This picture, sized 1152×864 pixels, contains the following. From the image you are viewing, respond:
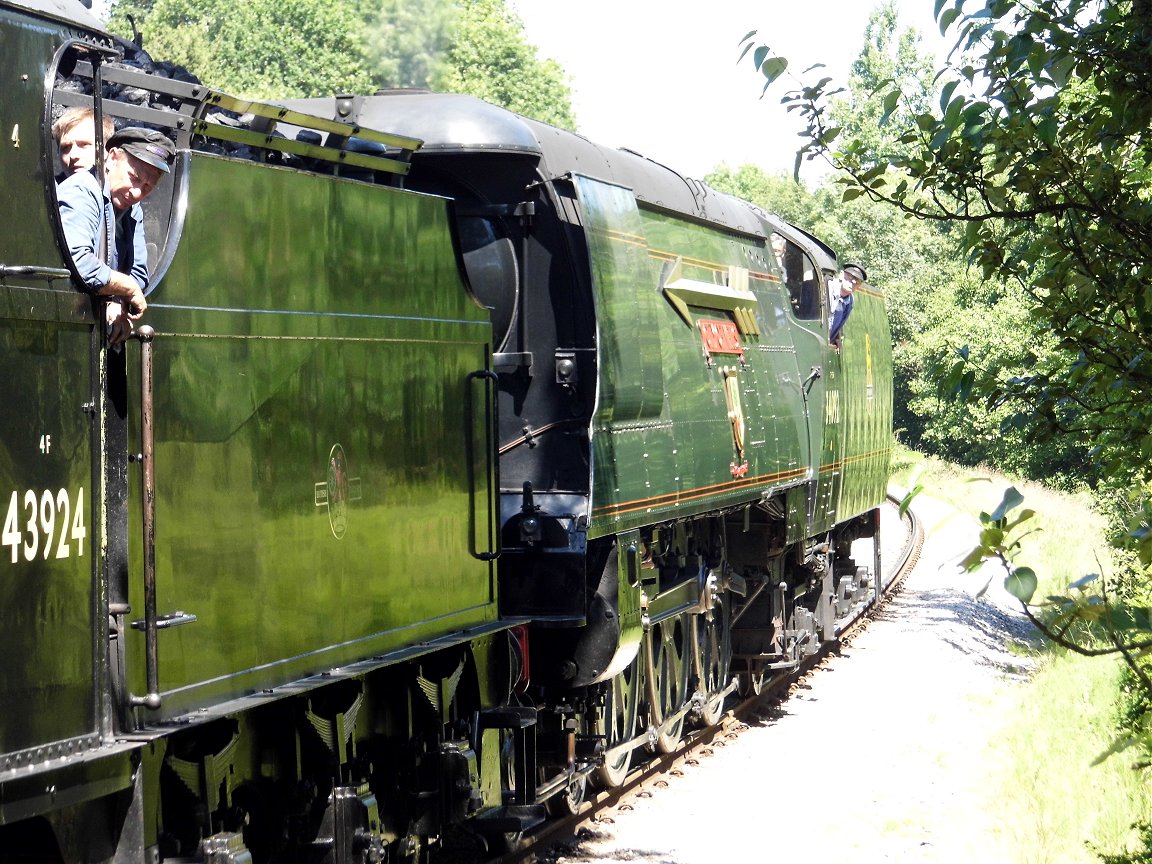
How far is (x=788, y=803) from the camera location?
31.8 ft

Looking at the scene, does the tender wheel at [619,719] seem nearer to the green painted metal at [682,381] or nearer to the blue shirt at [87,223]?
the green painted metal at [682,381]

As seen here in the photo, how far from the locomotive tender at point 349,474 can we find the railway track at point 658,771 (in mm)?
174

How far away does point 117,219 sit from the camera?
4.27m

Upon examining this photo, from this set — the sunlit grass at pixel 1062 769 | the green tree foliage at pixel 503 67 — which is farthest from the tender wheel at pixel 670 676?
the green tree foliage at pixel 503 67

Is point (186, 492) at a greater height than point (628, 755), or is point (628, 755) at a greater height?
point (186, 492)

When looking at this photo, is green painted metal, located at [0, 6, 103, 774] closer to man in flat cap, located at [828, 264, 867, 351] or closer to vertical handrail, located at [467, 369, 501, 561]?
vertical handrail, located at [467, 369, 501, 561]

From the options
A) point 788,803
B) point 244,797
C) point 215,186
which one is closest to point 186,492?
point 215,186

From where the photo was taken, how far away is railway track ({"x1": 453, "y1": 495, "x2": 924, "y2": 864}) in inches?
311

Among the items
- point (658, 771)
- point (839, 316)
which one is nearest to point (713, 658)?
point (658, 771)

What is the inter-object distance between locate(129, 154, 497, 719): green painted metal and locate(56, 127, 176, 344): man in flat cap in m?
0.17

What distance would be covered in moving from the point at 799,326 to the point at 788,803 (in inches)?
186

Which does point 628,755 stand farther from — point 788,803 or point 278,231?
point 278,231

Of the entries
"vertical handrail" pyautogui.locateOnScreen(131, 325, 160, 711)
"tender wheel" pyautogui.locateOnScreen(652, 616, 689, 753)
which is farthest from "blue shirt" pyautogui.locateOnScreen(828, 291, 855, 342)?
"vertical handrail" pyautogui.locateOnScreen(131, 325, 160, 711)

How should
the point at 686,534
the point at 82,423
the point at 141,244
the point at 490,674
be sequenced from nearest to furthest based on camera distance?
the point at 82,423 < the point at 141,244 < the point at 490,674 < the point at 686,534
